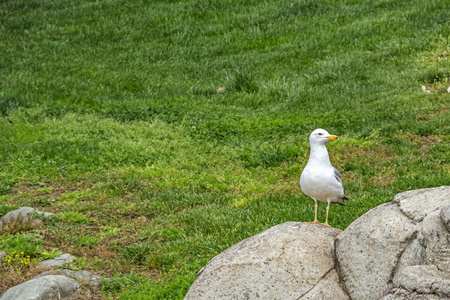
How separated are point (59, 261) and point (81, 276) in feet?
1.89

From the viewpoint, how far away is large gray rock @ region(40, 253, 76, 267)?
6.83 metres

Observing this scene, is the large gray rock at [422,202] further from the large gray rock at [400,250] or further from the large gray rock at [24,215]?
the large gray rock at [24,215]

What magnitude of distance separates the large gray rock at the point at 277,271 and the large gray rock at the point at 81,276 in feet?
7.11

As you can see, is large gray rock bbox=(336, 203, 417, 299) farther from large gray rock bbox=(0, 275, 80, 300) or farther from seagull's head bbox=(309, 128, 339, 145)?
large gray rock bbox=(0, 275, 80, 300)

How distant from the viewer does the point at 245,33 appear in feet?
63.1

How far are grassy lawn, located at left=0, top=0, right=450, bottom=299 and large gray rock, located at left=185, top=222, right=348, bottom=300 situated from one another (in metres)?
1.50

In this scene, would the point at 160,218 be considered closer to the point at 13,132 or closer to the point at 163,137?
the point at 163,137

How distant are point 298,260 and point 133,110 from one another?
9.82m

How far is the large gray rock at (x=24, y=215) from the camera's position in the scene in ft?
26.3

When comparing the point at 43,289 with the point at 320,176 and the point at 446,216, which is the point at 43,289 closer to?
the point at 320,176

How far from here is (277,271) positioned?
14.4 ft

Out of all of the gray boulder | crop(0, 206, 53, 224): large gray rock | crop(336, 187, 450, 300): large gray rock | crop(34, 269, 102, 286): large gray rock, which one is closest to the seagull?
the gray boulder

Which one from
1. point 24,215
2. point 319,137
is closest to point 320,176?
point 319,137

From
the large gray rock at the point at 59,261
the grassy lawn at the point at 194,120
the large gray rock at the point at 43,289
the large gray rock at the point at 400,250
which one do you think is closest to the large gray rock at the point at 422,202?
the large gray rock at the point at 400,250
